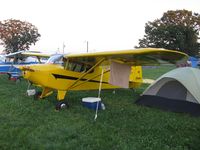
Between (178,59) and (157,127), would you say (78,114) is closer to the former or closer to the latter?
(157,127)

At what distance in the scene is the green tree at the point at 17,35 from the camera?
48.2m

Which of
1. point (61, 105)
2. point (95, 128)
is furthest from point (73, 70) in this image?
point (95, 128)

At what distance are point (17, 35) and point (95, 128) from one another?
4581cm

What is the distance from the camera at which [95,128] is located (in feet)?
20.9

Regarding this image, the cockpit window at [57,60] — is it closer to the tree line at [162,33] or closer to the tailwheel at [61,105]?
the tailwheel at [61,105]

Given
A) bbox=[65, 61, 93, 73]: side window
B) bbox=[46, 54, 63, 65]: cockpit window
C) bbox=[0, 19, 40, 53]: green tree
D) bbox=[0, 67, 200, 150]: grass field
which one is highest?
bbox=[0, 19, 40, 53]: green tree

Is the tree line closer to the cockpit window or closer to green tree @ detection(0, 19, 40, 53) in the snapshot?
green tree @ detection(0, 19, 40, 53)

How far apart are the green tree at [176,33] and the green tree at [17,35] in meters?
22.6

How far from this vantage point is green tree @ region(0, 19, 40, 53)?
48.2 m

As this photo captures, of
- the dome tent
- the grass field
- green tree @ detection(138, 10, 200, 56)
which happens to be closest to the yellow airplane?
the dome tent

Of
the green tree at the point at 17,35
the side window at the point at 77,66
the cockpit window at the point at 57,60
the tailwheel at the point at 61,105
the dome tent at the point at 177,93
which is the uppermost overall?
the green tree at the point at 17,35

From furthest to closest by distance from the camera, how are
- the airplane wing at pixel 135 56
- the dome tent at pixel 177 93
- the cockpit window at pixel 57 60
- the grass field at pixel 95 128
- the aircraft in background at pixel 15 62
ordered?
1. the aircraft in background at pixel 15 62
2. the cockpit window at pixel 57 60
3. the dome tent at pixel 177 93
4. the airplane wing at pixel 135 56
5. the grass field at pixel 95 128

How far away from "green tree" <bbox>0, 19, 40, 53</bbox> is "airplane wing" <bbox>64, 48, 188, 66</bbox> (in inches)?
1606

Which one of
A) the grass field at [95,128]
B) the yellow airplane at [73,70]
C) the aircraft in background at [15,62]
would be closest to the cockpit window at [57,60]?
the yellow airplane at [73,70]
